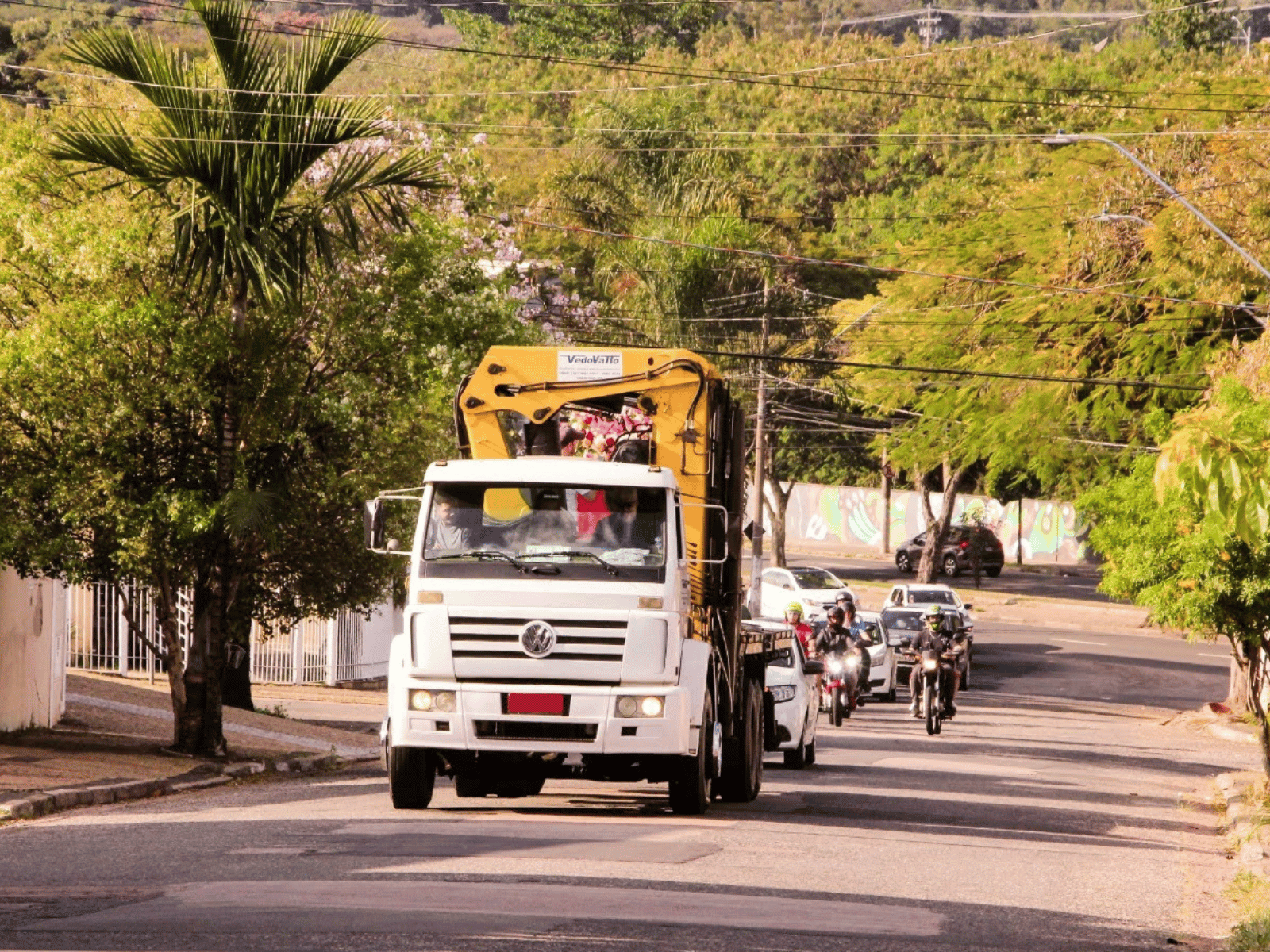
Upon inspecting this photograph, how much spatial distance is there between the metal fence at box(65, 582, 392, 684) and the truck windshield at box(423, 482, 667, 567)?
41.7 feet

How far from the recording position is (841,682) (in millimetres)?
31156

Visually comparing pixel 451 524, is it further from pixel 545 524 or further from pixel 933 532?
pixel 933 532

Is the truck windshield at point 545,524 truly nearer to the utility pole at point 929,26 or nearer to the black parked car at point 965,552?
the black parked car at point 965,552

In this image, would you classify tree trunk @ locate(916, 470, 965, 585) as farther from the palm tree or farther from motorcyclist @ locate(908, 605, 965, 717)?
the palm tree

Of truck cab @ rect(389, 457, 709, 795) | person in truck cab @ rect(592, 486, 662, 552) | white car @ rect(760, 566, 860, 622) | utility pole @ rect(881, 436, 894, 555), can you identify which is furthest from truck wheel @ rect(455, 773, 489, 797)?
utility pole @ rect(881, 436, 894, 555)

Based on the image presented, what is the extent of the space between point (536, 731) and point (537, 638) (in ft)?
2.26

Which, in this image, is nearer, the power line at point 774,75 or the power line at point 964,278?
the power line at point 964,278

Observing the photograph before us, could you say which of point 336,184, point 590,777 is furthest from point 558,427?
point 336,184

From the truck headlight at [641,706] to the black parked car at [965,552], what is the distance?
51705 millimetres

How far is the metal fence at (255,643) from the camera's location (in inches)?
1206

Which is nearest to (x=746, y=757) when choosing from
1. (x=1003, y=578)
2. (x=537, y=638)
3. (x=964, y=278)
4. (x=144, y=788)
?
(x=537, y=638)

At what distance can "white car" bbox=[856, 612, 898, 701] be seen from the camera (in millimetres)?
39781

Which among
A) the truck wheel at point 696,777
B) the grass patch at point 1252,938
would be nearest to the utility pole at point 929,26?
the truck wheel at point 696,777

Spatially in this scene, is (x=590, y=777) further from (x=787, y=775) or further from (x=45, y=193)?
(x=45, y=193)
